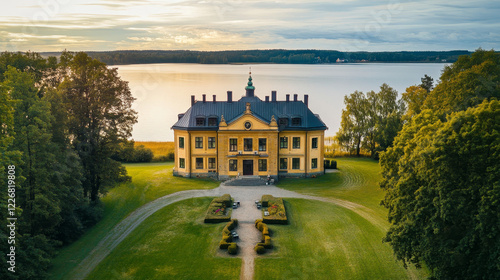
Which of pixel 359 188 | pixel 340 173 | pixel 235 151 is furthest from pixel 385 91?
pixel 235 151

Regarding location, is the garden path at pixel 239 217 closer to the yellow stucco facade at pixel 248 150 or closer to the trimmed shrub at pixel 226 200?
the trimmed shrub at pixel 226 200

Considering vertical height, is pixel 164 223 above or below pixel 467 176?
below

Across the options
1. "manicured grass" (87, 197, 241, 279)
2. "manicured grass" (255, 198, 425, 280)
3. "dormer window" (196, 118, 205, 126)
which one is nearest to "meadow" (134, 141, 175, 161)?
"dormer window" (196, 118, 205, 126)

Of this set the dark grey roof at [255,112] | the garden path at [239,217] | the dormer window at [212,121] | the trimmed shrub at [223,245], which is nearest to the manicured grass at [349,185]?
the garden path at [239,217]

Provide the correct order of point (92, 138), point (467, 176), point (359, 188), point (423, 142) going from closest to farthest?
point (467, 176), point (423, 142), point (92, 138), point (359, 188)

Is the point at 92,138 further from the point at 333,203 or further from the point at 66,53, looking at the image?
the point at 333,203

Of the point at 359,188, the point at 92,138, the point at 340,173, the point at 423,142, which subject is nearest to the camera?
the point at 423,142

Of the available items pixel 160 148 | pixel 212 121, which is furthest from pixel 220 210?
pixel 160 148
